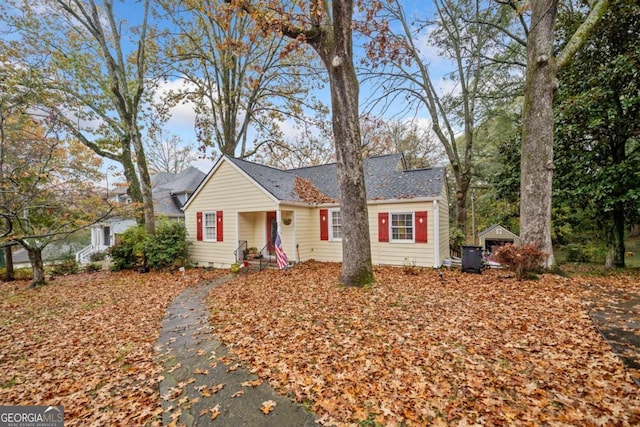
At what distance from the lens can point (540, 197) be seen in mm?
7910

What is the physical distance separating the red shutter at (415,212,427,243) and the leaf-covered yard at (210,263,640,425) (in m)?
3.65

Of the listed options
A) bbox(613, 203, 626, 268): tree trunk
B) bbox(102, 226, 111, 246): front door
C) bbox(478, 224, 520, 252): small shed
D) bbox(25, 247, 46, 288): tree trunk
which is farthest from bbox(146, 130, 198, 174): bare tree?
bbox(613, 203, 626, 268): tree trunk

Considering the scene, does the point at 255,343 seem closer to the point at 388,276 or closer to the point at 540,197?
the point at 388,276

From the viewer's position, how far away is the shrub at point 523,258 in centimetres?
738

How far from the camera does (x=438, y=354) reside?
148 inches

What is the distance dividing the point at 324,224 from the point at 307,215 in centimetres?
95

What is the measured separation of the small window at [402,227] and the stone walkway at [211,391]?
8.19 meters

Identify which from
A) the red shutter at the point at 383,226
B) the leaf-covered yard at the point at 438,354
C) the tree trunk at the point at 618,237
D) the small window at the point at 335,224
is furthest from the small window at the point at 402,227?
the tree trunk at the point at 618,237

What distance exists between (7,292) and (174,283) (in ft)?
18.0

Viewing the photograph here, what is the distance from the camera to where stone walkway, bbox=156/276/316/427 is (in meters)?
2.84

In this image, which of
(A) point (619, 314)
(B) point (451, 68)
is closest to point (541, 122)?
(A) point (619, 314)

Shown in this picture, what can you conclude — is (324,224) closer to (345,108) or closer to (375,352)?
(345,108)

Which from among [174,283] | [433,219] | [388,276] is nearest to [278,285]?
[388,276]

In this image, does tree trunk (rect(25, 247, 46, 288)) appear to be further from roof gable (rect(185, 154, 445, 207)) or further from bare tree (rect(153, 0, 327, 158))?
bare tree (rect(153, 0, 327, 158))
